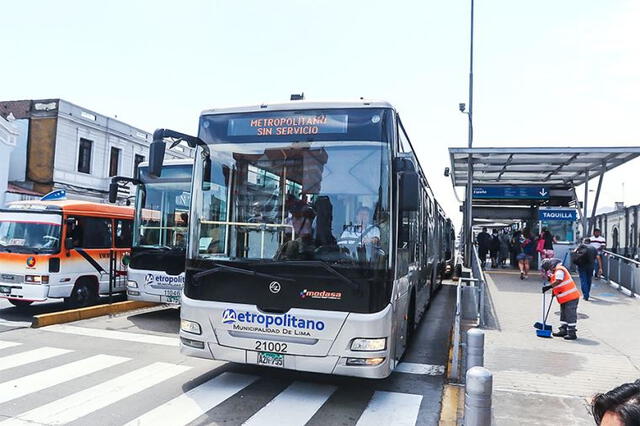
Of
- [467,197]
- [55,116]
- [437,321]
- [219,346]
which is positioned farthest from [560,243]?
[55,116]

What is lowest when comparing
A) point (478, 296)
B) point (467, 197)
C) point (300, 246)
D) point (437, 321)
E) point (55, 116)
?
point (437, 321)

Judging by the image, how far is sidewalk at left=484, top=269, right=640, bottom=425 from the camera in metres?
5.48

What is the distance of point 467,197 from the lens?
17.6m

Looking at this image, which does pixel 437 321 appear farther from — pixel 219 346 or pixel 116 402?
pixel 116 402

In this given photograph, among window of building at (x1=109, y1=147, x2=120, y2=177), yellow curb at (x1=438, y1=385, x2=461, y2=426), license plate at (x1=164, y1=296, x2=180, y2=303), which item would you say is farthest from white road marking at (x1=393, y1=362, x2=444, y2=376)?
window of building at (x1=109, y1=147, x2=120, y2=177)

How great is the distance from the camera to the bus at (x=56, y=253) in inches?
422

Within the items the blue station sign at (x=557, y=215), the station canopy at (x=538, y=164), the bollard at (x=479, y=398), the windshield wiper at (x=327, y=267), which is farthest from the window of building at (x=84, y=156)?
the bollard at (x=479, y=398)

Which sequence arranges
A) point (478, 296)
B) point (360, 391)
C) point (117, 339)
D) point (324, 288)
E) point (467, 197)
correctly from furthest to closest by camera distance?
point (467, 197) → point (478, 296) → point (117, 339) → point (360, 391) → point (324, 288)

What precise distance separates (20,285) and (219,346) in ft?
23.2

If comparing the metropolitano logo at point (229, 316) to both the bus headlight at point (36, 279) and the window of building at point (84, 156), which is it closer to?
the bus headlight at point (36, 279)

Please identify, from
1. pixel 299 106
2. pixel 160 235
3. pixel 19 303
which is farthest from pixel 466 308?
pixel 19 303

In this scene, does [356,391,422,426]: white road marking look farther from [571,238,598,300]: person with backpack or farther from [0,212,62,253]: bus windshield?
[571,238,598,300]: person with backpack

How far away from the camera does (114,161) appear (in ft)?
107

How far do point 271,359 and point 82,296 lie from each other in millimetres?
7878
